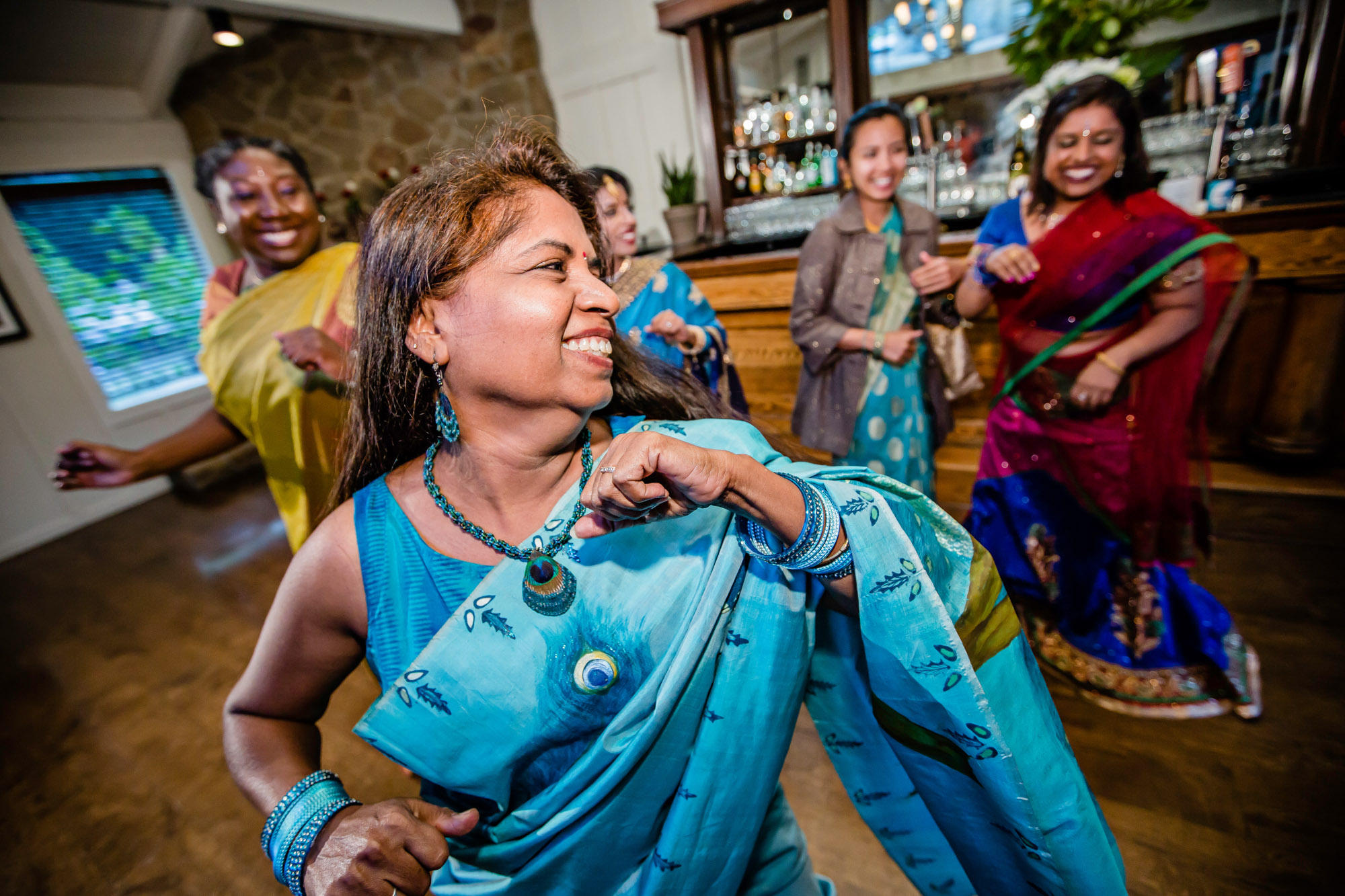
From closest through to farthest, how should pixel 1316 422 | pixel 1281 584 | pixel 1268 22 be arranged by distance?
pixel 1281 584, pixel 1316 422, pixel 1268 22

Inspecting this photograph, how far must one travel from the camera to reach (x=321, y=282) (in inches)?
75.3

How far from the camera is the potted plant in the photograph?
4383mm

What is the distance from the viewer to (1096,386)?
170cm

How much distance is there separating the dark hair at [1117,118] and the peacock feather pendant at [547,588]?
1916mm

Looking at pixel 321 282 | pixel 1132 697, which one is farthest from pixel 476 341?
pixel 1132 697

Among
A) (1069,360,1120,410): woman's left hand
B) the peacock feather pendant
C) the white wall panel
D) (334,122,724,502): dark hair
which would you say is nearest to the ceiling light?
the white wall panel

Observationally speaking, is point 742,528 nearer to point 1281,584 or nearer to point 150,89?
point 1281,584

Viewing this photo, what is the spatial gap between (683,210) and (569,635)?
4.07 meters

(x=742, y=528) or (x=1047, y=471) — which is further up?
(x=742, y=528)

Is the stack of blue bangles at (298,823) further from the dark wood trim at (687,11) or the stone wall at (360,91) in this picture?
the stone wall at (360,91)

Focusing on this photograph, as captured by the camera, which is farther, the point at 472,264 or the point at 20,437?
the point at 20,437

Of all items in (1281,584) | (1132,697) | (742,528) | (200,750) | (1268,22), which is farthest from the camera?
(1268,22)

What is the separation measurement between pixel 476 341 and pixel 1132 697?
2.21 metres

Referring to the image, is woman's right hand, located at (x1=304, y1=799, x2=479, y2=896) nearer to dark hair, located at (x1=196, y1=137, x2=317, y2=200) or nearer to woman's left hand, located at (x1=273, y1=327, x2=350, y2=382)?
woman's left hand, located at (x1=273, y1=327, x2=350, y2=382)
